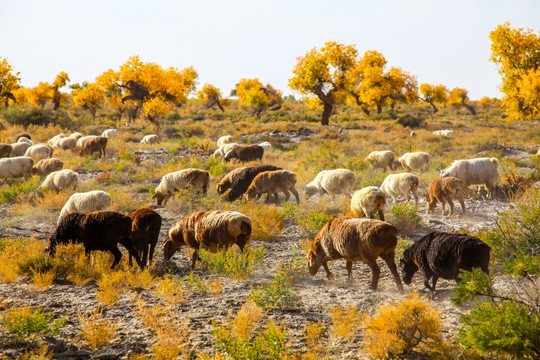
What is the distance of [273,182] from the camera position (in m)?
12.6

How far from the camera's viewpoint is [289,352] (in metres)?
4.49

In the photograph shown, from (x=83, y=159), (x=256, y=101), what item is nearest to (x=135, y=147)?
(x=83, y=159)

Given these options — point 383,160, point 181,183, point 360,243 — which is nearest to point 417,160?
point 383,160

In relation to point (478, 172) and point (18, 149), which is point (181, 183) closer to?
point (478, 172)

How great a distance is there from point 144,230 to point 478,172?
953cm

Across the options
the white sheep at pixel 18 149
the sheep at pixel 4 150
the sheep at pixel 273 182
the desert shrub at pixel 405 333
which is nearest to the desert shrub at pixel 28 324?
the desert shrub at pixel 405 333

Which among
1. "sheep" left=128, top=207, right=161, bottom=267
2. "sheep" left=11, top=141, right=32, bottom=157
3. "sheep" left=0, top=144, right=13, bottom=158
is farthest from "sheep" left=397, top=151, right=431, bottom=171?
"sheep" left=11, top=141, right=32, bottom=157

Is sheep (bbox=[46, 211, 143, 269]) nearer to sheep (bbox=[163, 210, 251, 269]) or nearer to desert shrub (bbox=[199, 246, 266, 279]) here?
sheep (bbox=[163, 210, 251, 269])

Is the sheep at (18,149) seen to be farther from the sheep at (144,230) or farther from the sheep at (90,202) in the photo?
the sheep at (144,230)

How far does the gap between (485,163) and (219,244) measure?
879cm

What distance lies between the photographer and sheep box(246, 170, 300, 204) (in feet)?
41.3

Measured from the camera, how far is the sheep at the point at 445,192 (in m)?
10.8

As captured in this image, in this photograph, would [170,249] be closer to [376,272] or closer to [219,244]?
[219,244]

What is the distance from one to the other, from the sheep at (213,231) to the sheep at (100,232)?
90 centimetres
